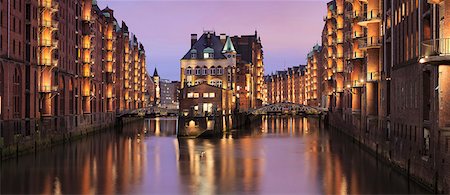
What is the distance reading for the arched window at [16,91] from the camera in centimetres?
5962

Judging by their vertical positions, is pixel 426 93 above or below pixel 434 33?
below

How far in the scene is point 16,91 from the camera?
60.4 m

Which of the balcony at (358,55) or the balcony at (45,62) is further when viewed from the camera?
the balcony at (358,55)

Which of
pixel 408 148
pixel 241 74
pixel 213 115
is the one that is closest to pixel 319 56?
pixel 241 74

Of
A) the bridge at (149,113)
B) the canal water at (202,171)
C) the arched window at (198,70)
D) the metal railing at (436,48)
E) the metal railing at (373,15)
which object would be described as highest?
the metal railing at (373,15)

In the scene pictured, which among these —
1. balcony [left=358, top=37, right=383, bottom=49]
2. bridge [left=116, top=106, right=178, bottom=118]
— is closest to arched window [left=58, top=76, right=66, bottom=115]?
bridge [left=116, top=106, right=178, bottom=118]

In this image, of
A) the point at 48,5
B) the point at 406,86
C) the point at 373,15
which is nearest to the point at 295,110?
the point at 373,15

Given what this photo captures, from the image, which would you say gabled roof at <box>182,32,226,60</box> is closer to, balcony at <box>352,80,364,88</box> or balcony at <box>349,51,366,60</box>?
balcony at <box>352,80,364,88</box>

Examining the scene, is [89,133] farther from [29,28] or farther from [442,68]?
[442,68]

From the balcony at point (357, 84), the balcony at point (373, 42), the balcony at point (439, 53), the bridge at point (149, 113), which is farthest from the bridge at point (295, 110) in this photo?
the balcony at point (439, 53)

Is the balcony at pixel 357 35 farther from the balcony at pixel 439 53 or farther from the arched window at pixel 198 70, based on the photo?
the arched window at pixel 198 70

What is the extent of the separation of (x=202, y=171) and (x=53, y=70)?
1288 inches

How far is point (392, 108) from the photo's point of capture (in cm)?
4928

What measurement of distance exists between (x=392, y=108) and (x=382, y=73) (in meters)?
9.14
